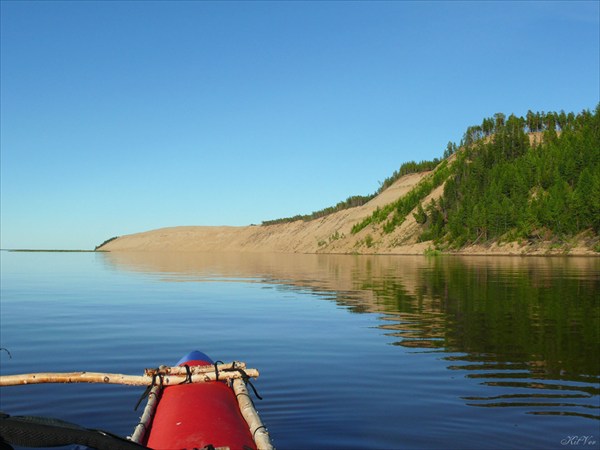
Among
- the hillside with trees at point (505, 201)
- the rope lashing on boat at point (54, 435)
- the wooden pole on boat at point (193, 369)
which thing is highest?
the hillside with trees at point (505, 201)

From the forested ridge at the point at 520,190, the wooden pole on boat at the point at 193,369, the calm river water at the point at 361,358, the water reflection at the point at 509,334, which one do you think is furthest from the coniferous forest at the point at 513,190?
the wooden pole on boat at the point at 193,369

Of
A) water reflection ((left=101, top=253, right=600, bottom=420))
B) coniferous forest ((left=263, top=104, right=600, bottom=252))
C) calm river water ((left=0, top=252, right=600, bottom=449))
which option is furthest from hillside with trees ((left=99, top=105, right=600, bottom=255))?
calm river water ((left=0, top=252, right=600, bottom=449))

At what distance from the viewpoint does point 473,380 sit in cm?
1345

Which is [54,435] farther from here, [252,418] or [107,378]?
[107,378]

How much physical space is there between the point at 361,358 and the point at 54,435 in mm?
11586

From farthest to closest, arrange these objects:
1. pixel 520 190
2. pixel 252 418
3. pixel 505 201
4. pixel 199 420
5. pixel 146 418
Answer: pixel 520 190, pixel 505 201, pixel 146 418, pixel 252 418, pixel 199 420

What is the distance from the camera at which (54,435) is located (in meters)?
5.61

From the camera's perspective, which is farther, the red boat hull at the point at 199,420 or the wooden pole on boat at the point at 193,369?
the wooden pole on boat at the point at 193,369

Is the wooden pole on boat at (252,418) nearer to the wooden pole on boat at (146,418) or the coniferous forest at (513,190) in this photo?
the wooden pole on boat at (146,418)

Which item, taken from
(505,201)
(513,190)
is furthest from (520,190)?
(505,201)

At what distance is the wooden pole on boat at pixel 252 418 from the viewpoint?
6.70 metres

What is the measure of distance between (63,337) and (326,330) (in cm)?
908

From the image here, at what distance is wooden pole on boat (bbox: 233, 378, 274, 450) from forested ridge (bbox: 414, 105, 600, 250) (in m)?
113

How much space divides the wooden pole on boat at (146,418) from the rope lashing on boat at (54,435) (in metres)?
1.40
